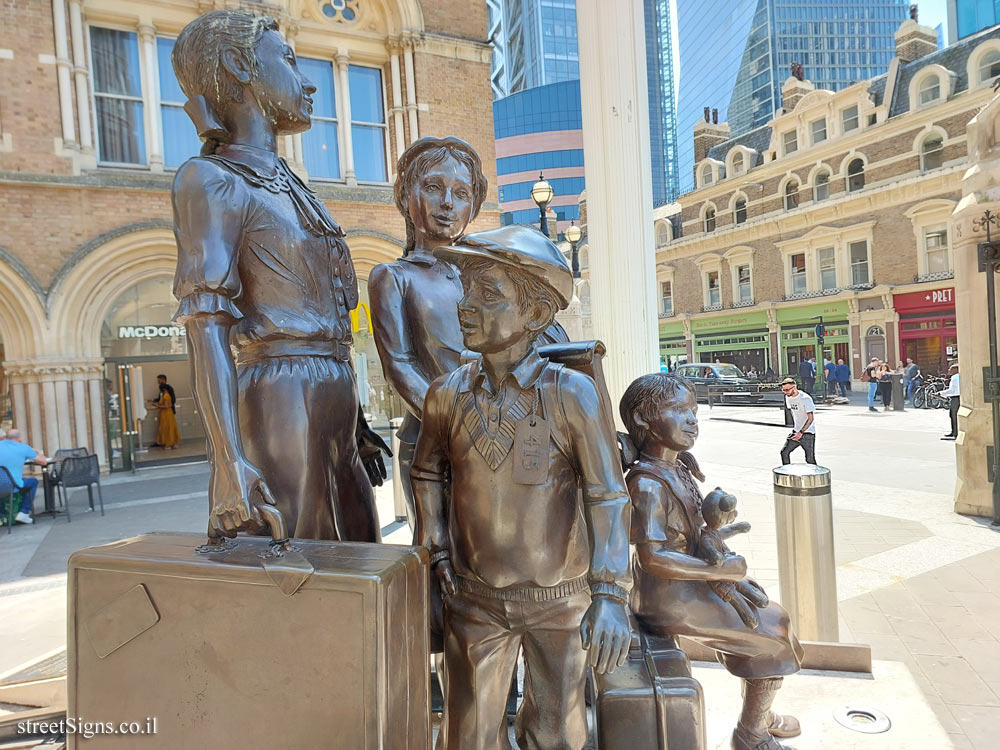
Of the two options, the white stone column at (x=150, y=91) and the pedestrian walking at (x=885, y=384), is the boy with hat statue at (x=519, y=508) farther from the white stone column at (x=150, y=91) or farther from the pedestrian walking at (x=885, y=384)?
the pedestrian walking at (x=885, y=384)

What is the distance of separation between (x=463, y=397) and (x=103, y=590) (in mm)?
822

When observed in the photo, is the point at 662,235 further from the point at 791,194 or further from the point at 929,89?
the point at 929,89

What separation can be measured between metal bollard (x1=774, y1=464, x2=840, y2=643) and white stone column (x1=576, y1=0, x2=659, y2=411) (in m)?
0.95

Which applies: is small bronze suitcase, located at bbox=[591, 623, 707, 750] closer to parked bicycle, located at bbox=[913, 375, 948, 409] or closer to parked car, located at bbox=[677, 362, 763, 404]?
parked bicycle, located at bbox=[913, 375, 948, 409]

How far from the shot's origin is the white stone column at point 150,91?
10.9 meters

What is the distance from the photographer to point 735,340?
29172mm

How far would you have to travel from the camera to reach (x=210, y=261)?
4.65 ft

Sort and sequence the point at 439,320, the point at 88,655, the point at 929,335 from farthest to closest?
the point at 929,335 < the point at 439,320 < the point at 88,655

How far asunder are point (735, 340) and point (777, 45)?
136 ft

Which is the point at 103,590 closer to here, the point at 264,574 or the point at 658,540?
the point at 264,574

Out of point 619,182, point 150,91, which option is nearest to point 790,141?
point 150,91

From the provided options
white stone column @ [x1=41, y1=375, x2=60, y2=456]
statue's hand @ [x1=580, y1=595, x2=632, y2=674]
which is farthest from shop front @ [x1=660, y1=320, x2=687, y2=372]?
statue's hand @ [x1=580, y1=595, x2=632, y2=674]

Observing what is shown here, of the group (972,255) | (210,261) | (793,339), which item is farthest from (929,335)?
(210,261)

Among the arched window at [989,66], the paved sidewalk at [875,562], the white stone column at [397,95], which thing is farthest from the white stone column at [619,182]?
the arched window at [989,66]
